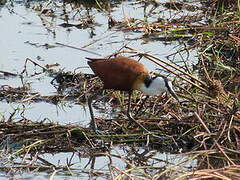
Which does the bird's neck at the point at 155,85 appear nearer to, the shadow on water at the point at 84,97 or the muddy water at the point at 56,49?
the shadow on water at the point at 84,97

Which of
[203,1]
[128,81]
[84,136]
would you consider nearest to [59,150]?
[84,136]

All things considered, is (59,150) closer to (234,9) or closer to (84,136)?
(84,136)

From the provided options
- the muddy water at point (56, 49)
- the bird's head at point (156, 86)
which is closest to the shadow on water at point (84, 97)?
the muddy water at point (56, 49)

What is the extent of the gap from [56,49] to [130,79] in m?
2.47

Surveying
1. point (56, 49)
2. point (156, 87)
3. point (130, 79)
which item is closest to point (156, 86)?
point (156, 87)

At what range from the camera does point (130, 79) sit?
23.3 feet

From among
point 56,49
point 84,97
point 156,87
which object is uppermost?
point 156,87

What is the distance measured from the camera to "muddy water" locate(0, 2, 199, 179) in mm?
6723

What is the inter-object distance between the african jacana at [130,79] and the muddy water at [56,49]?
478 mm

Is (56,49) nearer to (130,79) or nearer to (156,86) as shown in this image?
(130,79)

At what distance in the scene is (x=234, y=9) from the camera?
400 inches

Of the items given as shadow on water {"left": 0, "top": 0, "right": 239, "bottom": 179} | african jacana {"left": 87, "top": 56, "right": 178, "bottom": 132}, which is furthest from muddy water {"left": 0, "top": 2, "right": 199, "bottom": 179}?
african jacana {"left": 87, "top": 56, "right": 178, "bottom": 132}

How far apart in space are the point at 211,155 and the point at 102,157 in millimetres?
836

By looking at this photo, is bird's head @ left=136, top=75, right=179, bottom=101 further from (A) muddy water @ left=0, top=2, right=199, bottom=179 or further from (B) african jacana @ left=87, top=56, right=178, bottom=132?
(A) muddy water @ left=0, top=2, right=199, bottom=179
